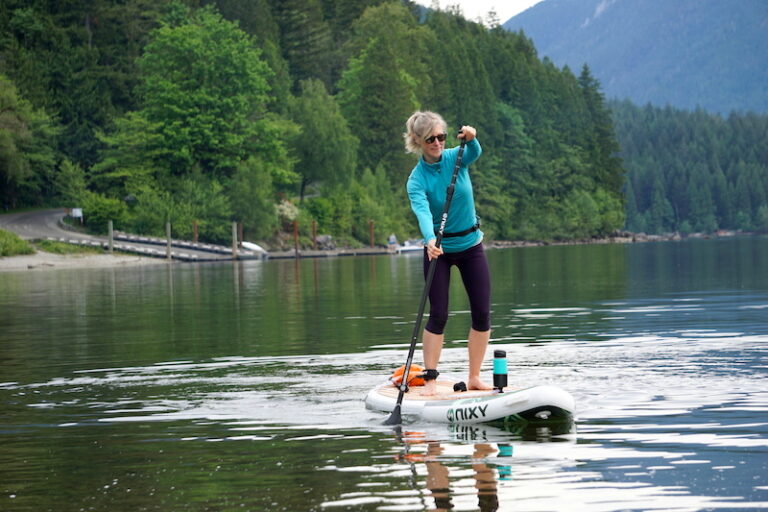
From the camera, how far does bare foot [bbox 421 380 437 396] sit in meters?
13.9

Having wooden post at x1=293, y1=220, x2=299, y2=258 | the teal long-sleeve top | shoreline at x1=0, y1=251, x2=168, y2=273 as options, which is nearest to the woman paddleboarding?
the teal long-sleeve top

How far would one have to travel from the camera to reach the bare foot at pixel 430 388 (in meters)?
13.9

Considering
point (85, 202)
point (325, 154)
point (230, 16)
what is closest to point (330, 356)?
point (85, 202)

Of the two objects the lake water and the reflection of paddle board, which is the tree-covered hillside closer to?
the lake water

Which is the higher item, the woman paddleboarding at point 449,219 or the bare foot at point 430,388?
the woman paddleboarding at point 449,219

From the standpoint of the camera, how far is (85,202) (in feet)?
305

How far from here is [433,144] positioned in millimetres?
13953

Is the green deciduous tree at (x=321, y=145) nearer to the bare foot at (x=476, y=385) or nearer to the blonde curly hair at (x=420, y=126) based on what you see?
the blonde curly hair at (x=420, y=126)

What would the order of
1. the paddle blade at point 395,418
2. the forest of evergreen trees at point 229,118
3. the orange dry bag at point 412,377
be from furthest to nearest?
the forest of evergreen trees at point 229,118 → the orange dry bag at point 412,377 → the paddle blade at point 395,418

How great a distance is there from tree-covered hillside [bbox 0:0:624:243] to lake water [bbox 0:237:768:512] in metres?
69.7

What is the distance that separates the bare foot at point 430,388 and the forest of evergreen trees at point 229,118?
263ft

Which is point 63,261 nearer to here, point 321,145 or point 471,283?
point 321,145

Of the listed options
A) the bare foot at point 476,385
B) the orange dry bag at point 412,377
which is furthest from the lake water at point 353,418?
the bare foot at point 476,385

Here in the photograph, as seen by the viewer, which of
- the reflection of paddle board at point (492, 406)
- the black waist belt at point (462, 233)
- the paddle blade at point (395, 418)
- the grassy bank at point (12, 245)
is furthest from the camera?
the grassy bank at point (12, 245)
